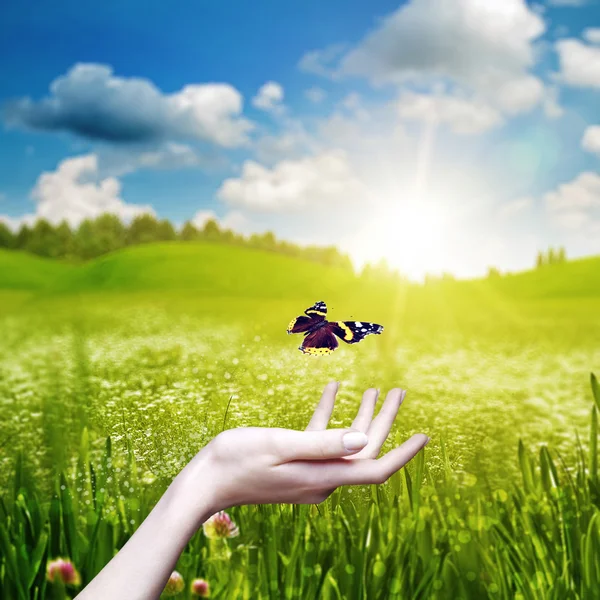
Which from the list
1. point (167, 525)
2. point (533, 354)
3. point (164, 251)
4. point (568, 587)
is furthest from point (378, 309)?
point (164, 251)

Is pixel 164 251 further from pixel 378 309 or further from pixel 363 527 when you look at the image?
pixel 363 527

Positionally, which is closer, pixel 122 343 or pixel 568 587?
pixel 568 587

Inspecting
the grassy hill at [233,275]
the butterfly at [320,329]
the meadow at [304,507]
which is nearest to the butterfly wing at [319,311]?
the butterfly at [320,329]

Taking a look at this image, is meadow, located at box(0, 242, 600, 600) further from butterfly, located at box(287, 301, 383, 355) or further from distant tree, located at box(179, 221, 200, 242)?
distant tree, located at box(179, 221, 200, 242)

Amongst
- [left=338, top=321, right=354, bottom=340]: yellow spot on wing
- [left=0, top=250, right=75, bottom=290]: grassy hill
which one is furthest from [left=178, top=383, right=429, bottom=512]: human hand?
[left=0, top=250, right=75, bottom=290]: grassy hill

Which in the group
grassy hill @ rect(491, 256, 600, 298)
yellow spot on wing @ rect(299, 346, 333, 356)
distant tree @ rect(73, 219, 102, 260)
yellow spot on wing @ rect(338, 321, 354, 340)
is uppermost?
distant tree @ rect(73, 219, 102, 260)

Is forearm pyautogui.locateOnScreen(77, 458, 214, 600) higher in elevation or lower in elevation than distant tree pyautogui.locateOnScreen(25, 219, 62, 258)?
lower
